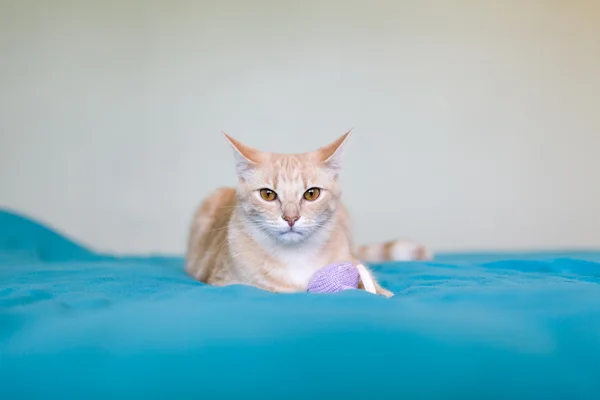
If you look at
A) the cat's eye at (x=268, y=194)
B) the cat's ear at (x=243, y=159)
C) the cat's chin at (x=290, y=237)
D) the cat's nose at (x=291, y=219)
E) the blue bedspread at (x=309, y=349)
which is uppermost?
the cat's ear at (x=243, y=159)

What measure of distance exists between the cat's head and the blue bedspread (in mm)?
509

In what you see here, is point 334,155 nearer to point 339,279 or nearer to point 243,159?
point 243,159

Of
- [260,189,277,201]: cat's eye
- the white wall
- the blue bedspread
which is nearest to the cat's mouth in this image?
[260,189,277,201]: cat's eye

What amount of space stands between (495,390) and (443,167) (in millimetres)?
2858

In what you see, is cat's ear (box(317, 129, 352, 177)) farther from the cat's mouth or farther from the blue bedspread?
the blue bedspread

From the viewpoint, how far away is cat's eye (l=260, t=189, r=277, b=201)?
1.62 meters

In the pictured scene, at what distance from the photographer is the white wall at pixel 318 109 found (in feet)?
11.0

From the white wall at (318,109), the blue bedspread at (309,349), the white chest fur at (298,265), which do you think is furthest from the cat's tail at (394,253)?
the blue bedspread at (309,349)

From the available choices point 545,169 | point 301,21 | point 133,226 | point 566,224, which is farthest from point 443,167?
point 133,226

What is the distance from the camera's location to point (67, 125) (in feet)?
11.0

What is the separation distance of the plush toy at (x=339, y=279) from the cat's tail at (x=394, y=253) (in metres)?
0.88

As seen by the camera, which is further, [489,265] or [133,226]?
[133,226]

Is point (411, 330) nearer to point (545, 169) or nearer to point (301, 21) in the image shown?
point (301, 21)

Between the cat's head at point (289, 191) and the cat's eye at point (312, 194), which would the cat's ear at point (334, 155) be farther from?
the cat's eye at point (312, 194)
